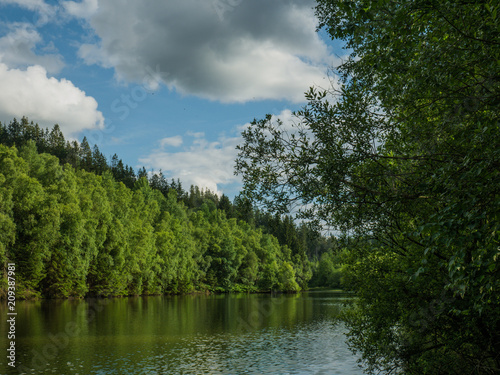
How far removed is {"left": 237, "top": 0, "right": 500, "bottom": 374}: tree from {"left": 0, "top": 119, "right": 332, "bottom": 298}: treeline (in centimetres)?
218

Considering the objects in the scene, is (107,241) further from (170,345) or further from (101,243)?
(170,345)

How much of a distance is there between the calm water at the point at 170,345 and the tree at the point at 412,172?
8.58m

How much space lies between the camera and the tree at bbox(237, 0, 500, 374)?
6.15 m

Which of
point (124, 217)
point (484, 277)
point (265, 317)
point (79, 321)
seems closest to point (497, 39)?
point (484, 277)

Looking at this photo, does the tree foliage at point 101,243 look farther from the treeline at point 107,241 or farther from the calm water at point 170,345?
the calm water at point 170,345

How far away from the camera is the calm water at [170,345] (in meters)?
22.3

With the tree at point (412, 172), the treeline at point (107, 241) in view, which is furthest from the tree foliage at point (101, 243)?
the tree at point (412, 172)

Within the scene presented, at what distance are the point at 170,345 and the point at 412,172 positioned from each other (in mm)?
23809

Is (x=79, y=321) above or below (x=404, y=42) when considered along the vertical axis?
below

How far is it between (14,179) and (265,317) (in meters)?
36.6

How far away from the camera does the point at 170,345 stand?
28703 millimetres

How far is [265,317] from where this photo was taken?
47312 millimetres

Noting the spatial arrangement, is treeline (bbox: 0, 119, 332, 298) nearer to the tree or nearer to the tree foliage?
the tree foliage

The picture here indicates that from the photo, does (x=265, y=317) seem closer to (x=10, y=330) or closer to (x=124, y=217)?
(x=10, y=330)
